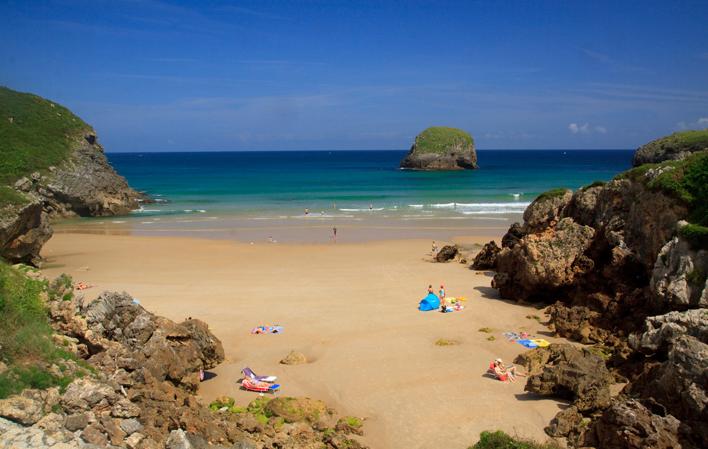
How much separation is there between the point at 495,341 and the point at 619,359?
3.32 metres

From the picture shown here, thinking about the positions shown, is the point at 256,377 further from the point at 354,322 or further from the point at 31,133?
the point at 31,133

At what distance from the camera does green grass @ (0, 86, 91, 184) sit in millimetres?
40500

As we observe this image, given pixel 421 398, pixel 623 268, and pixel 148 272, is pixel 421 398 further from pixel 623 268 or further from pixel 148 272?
pixel 148 272

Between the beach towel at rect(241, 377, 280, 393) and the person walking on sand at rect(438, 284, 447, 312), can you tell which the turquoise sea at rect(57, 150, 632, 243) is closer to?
the person walking on sand at rect(438, 284, 447, 312)

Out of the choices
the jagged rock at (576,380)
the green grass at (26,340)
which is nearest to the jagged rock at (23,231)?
the green grass at (26,340)

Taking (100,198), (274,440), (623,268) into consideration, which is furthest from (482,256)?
(100,198)

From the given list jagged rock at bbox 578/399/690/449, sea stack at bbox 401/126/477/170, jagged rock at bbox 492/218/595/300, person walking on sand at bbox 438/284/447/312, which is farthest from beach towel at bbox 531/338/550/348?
sea stack at bbox 401/126/477/170

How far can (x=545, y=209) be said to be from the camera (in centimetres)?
2289

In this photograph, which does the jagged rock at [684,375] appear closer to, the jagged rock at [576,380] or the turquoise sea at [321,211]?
the jagged rock at [576,380]

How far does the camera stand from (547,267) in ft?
58.9

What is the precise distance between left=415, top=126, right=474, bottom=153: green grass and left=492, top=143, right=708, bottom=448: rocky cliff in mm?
90490

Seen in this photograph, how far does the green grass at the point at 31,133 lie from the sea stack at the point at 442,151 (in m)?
71.8

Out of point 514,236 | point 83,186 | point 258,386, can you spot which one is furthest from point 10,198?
point 83,186

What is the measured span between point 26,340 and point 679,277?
13801 mm
